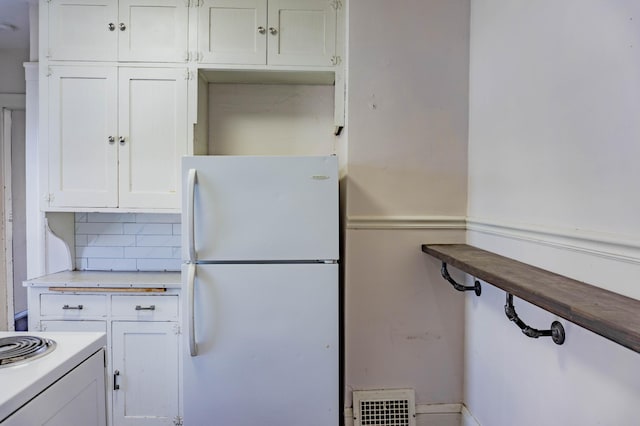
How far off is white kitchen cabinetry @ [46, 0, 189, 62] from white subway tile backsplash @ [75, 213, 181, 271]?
0.98m

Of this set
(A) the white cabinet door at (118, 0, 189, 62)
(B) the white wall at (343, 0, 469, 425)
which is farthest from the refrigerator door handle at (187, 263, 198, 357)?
(A) the white cabinet door at (118, 0, 189, 62)

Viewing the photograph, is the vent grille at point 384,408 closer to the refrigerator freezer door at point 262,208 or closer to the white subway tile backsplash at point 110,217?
the refrigerator freezer door at point 262,208

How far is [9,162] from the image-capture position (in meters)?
3.01

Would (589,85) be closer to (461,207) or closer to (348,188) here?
(461,207)

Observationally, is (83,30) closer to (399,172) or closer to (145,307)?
(145,307)

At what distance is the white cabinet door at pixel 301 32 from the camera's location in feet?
6.56

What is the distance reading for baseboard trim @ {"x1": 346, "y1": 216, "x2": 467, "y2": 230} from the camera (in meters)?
1.76

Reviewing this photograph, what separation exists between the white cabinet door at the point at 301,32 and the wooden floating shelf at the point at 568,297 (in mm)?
1393

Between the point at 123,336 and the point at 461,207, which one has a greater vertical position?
the point at 461,207

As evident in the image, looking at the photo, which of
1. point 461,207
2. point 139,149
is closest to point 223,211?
point 139,149

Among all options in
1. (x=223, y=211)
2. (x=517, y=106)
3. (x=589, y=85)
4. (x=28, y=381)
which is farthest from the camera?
(x=223, y=211)

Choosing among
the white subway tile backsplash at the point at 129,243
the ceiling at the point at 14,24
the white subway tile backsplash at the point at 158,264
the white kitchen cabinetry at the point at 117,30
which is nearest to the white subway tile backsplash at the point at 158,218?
the white subway tile backsplash at the point at 129,243

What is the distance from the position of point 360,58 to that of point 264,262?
1120mm

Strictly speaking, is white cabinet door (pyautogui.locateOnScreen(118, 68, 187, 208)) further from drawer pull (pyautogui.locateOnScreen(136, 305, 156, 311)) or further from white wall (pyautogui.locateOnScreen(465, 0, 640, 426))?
white wall (pyautogui.locateOnScreen(465, 0, 640, 426))
